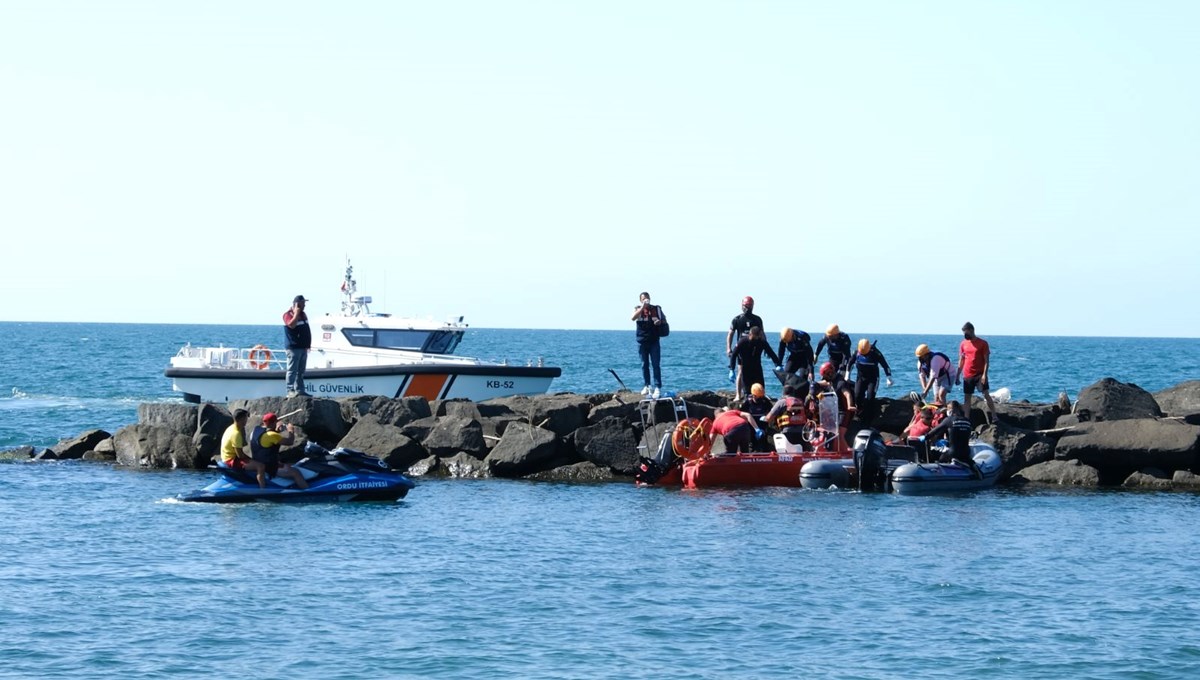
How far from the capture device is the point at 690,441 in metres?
25.2

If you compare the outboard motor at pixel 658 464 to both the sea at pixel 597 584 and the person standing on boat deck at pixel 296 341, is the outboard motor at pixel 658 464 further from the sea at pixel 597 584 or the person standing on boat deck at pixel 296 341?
the person standing on boat deck at pixel 296 341

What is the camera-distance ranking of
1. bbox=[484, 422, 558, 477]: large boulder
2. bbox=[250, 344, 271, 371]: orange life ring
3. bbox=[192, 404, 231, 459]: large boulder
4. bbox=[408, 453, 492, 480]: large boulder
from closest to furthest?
bbox=[484, 422, 558, 477]: large boulder, bbox=[408, 453, 492, 480]: large boulder, bbox=[192, 404, 231, 459]: large boulder, bbox=[250, 344, 271, 371]: orange life ring

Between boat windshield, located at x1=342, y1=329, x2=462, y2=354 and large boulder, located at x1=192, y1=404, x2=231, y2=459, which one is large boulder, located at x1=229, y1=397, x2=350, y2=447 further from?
boat windshield, located at x1=342, y1=329, x2=462, y2=354

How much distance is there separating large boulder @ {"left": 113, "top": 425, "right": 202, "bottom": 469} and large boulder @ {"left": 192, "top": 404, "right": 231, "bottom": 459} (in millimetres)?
209

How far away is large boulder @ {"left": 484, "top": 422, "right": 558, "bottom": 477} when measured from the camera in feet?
86.7

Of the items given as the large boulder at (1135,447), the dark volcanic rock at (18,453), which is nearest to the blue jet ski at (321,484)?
the dark volcanic rock at (18,453)

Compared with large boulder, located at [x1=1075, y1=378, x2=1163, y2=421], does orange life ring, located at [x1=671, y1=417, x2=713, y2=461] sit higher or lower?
lower

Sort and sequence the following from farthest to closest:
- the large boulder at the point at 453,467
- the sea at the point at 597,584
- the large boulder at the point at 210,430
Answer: the large boulder at the point at 210,430, the large boulder at the point at 453,467, the sea at the point at 597,584

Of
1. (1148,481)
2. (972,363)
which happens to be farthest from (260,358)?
(1148,481)

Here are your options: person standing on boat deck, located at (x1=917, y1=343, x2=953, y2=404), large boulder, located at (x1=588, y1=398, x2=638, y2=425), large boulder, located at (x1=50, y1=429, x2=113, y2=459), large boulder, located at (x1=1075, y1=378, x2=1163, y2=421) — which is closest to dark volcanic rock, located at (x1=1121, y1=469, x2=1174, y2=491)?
large boulder, located at (x1=1075, y1=378, x2=1163, y2=421)

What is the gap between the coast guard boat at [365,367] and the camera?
34.8m

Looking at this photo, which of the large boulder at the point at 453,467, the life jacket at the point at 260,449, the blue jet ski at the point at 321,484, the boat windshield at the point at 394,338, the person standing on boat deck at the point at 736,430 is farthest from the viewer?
the boat windshield at the point at 394,338

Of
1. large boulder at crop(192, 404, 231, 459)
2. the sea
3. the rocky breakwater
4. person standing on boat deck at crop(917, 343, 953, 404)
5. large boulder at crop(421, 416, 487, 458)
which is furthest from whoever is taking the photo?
large boulder at crop(192, 404, 231, 459)

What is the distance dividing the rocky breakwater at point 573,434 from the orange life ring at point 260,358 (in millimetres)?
6111
